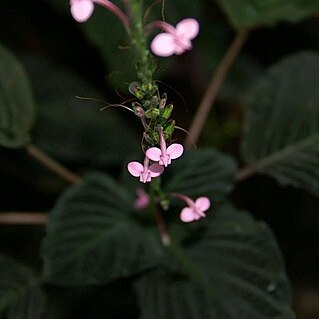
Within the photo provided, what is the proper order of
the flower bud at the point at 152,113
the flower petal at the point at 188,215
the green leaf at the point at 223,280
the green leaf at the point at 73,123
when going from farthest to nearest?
the green leaf at the point at 73,123, the green leaf at the point at 223,280, the flower petal at the point at 188,215, the flower bud at the point at 152,113

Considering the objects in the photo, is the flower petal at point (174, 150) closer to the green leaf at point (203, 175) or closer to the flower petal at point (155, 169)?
the flower petal at point (155, 169)

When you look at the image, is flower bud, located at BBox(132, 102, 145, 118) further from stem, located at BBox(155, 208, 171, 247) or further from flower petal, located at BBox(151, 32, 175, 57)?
stem, located at BBox(155, 208, 171, 247)

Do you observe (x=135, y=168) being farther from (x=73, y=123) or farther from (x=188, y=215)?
(x=73, y=123)

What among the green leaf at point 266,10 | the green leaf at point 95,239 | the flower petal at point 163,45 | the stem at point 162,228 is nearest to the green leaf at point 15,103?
the green leaf at point 95,239

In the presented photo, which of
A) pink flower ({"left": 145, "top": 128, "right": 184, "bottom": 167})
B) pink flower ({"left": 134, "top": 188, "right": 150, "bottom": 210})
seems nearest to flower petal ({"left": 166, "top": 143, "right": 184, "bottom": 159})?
pink flower ({"left": 145, "top": 128, "right": 184, "bottom": 167})

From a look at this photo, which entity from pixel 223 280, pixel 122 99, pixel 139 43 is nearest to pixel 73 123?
pixel 122 99
